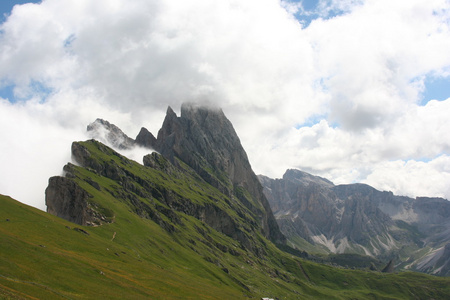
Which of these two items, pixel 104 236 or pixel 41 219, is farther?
pixel 104 236

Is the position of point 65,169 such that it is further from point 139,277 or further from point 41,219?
point 139,277

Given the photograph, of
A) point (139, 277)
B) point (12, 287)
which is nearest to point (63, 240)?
point (139, 277)

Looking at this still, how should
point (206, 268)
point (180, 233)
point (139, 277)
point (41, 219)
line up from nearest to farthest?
point (139, 277), point (41, 219), point (206, 268), point (180, 233)

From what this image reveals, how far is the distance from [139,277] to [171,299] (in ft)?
42.8

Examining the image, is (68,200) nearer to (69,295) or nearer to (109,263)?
(109,263)

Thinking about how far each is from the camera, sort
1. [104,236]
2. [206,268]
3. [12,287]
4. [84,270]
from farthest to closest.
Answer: [206,268] < [104,236] < [84,270] < [12,287]

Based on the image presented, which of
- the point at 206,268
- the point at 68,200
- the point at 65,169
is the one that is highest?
the point at 65,169

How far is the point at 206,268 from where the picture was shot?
154 meters

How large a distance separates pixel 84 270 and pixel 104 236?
56.9 meters

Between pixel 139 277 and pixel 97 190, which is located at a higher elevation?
pixel 97 190

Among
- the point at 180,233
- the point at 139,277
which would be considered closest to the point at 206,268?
the point at 180,233

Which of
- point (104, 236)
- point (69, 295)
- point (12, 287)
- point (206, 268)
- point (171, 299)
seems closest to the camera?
point (12, 287)

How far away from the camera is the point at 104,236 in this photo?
114188mm

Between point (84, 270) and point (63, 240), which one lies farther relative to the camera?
point (63, 240)
